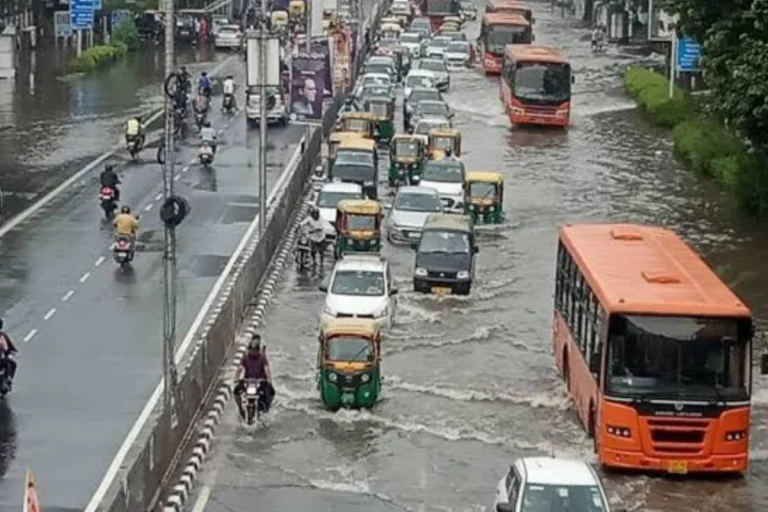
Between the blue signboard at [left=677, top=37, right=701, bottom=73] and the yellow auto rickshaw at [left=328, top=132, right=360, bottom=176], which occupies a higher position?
the blue signboard at [left=677, top=37, right=701, bottom=73]

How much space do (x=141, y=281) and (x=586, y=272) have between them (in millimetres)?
12987

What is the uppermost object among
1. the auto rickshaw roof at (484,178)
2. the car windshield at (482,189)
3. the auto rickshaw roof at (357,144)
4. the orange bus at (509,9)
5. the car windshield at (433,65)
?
the orange bus at (509,9)

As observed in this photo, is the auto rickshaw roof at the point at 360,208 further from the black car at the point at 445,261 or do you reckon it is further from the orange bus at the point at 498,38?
the orange bus at the point at 498,38

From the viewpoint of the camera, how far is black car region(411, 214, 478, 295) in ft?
129

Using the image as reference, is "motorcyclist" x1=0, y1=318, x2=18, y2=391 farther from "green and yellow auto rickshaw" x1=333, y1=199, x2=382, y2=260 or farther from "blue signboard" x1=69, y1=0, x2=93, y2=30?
"blue signboard" x1=69, y1=0, x2=93, y2=30

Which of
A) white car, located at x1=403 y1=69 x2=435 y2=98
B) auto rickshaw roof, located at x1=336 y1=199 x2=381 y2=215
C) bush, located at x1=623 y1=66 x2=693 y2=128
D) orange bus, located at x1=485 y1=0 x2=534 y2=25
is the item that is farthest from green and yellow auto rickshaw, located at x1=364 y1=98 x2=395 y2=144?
orange bus, located at x1=485 y1=0 x2=534 y2=25

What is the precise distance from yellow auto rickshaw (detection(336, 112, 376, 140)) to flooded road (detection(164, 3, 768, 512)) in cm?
352

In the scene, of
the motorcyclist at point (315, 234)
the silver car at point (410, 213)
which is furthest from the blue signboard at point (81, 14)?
the motorcyclist at point (315, 234)

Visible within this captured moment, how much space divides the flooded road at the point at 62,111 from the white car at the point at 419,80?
31.7ft

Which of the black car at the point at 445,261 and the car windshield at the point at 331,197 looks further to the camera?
the car windshield at the point at 331,197

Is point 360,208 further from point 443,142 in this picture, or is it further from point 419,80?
point 419,80

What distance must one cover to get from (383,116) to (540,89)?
24.4 feet

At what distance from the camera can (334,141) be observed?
54.2m

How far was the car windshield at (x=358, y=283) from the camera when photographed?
3597 centimetres
